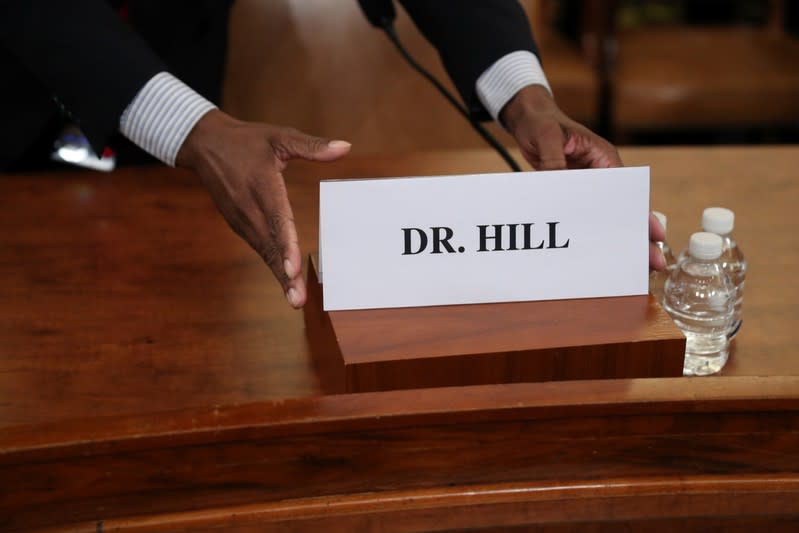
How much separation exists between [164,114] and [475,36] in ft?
1.64

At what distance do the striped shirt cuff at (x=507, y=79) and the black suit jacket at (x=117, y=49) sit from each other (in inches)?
0.6

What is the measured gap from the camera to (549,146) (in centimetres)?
109

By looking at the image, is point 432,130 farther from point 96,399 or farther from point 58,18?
point 96,399

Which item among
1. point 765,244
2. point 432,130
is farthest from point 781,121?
point 765,244

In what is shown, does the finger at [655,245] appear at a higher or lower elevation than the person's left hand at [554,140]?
lower

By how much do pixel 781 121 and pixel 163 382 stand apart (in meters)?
2.85

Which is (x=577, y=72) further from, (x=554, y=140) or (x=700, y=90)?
(x=554, y=140)

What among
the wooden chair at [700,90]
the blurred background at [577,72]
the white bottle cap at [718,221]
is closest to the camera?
the white bottle cap at [718,221]

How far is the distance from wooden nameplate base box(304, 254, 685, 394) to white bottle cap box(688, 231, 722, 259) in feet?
0.23

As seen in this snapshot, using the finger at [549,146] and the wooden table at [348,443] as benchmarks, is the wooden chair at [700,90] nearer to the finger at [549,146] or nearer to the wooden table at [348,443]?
the finger at [549,146]

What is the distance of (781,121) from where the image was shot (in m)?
3.21

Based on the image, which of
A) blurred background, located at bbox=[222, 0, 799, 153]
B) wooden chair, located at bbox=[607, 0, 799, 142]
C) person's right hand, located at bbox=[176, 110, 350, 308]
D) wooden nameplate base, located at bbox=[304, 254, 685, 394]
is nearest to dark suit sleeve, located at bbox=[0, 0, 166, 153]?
person's right hand, located at bbox=[176, 110, 350, 308]

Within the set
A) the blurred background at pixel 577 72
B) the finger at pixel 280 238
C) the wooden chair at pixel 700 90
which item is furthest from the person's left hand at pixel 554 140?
the wooden chair at pixel 700 90

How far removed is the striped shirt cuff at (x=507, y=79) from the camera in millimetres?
1236
